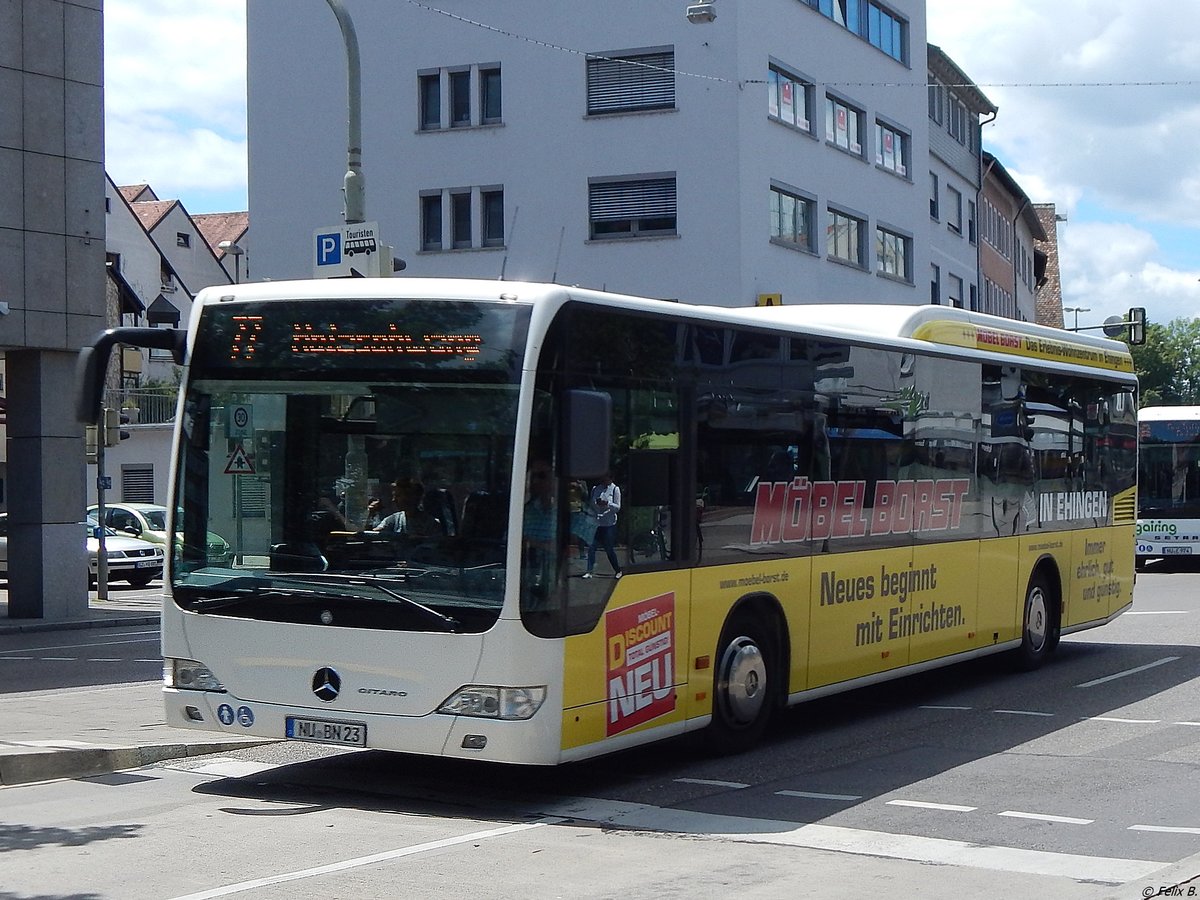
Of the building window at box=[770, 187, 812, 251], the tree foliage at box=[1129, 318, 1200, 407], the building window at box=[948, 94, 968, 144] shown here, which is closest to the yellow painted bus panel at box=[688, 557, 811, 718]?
the building window at box=[770, 187, 812, 251]

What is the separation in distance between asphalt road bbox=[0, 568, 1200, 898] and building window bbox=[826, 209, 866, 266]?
29.2 meters

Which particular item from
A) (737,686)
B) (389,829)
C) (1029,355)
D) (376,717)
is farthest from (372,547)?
(1029,355)

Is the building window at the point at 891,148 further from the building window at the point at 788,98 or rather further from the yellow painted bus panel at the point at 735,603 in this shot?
the yellow painted bus panel at the point at 735,603

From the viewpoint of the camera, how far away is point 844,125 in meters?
42.4

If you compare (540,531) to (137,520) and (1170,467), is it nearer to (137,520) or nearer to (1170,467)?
(1170,467)

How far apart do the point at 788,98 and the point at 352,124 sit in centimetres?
2383

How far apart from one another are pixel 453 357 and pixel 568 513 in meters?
1.05

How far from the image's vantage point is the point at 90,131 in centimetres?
2453

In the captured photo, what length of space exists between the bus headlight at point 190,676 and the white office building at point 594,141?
2552 centimetres

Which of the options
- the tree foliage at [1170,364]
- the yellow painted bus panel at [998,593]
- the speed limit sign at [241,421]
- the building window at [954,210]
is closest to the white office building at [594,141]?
the building window at [954,210]

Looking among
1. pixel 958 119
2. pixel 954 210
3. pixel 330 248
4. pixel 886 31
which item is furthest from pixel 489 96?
pixel 330 248

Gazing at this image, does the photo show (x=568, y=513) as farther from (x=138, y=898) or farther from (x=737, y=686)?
(x=138, y=898)

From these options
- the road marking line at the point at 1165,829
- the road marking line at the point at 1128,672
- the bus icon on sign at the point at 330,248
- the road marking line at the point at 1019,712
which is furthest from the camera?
the bus icon on sign at the point at 330,248

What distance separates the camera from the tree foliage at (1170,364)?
118125mm
